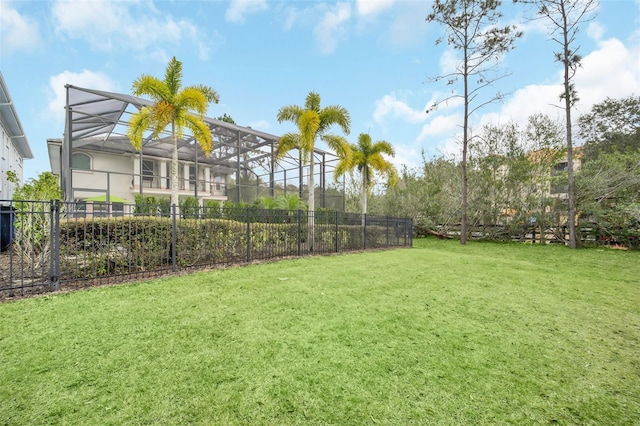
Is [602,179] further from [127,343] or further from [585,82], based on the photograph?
[127,343]

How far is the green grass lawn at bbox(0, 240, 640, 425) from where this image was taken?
6.07ft

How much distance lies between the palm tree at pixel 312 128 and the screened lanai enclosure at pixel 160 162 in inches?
69.0

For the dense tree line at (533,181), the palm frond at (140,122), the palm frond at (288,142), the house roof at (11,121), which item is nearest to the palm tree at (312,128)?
the palm frond at (288,142)

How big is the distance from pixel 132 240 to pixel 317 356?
5078 millimetres

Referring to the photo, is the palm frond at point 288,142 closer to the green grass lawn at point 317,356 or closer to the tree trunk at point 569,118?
the green grass lawn at point 317,356

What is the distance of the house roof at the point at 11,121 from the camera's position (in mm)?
10378

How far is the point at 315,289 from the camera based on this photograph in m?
4.80

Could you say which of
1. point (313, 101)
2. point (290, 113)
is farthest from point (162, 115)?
point (313, 101)

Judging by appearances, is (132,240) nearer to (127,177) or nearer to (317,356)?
(317,356)

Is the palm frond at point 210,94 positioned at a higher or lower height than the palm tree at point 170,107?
higher

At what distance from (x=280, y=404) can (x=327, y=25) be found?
38.1 feet

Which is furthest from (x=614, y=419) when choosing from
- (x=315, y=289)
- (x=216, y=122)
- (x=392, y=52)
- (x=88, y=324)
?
(x=216, y=122)

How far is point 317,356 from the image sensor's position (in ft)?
8.30

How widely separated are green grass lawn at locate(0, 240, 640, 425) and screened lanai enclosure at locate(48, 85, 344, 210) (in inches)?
352
